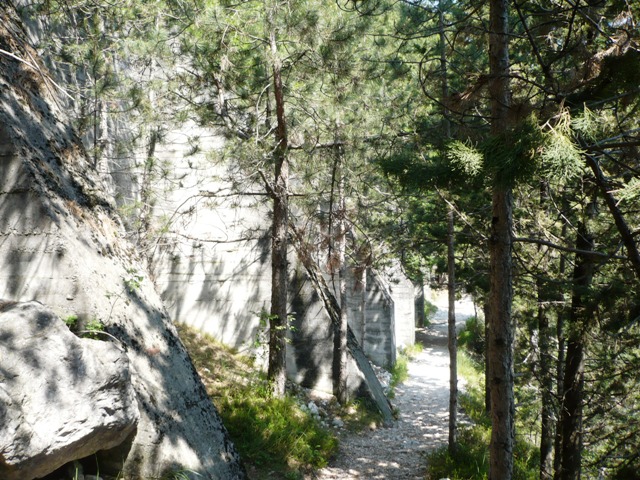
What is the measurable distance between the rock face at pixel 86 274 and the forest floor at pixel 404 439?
3.28 meters

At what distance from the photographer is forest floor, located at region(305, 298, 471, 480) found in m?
→ 8.93

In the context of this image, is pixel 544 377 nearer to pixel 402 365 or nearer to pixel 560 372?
pixel 560 372

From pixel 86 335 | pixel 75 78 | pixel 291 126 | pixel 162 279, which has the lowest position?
pixel 86 335

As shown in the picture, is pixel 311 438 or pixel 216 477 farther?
pixel 311 438

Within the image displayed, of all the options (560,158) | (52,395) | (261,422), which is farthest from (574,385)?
(52,395)

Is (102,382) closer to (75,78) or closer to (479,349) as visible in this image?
(75,78)

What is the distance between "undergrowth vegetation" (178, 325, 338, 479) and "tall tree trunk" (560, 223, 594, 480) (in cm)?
372

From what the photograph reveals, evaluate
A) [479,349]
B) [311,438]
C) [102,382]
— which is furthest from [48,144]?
[479,349]

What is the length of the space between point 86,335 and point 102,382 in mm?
866

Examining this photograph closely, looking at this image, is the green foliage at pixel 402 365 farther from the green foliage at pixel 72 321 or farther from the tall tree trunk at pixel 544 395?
the green foliage at pixel 72 321

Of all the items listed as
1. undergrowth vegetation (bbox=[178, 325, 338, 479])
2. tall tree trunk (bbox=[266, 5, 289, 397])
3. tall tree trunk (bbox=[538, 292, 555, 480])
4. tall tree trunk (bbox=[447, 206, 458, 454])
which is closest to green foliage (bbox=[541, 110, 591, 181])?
tall tree trunk (bbox=[538, 292, 555, 480])

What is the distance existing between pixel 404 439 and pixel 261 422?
4.28m

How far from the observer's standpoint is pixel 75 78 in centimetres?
990

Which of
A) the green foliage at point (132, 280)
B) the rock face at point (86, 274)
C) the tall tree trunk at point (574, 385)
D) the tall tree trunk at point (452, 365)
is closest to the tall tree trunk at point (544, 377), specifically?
the tall tree trunk at point (574, 385)
